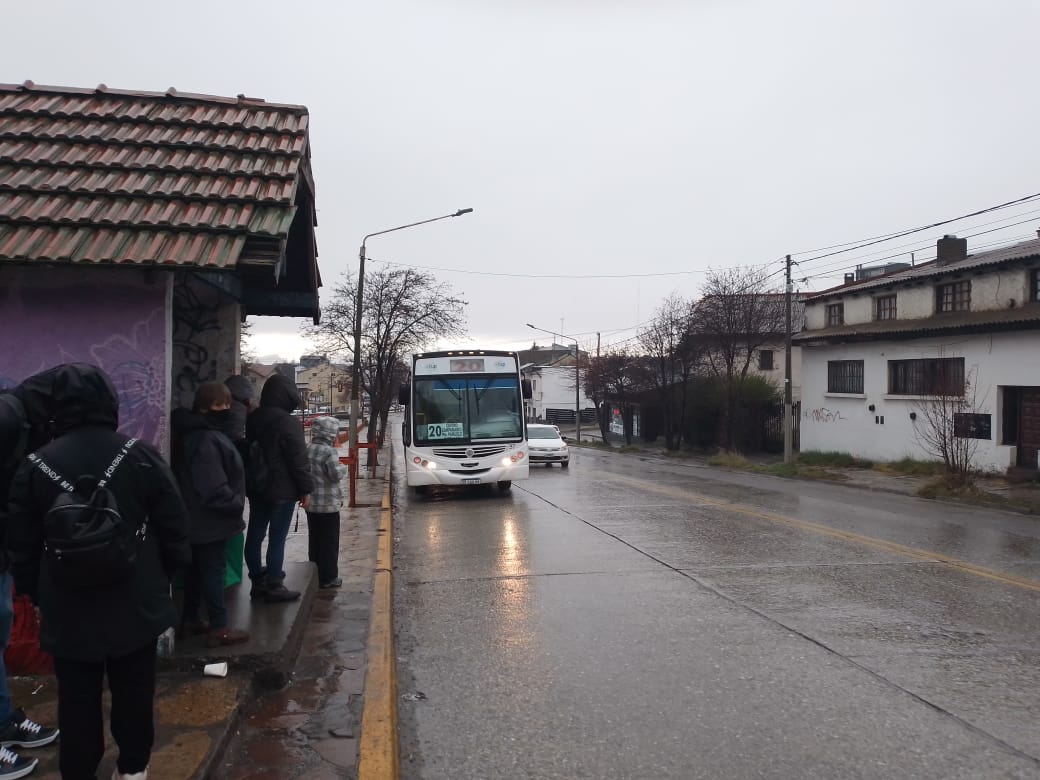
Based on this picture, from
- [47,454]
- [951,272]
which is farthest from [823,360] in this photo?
[47,454]

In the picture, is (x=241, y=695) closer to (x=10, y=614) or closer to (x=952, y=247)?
(x=10, y=614)

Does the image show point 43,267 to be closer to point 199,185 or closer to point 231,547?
point 199,185

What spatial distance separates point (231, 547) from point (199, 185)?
2.80 meters

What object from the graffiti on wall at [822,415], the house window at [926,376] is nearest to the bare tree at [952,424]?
the house window at [926,376]

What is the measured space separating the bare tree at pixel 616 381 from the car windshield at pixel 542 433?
17.9m

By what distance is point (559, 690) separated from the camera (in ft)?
17.3

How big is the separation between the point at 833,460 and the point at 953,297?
6772mm

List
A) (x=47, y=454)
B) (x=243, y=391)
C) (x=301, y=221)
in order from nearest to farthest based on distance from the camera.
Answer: (x=47, y=454)
(x=243, y=391)
(x=301, y=221)

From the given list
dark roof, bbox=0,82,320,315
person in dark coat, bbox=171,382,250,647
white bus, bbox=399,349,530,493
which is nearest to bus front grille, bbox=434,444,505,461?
white bus, bbox=399,349,530,493

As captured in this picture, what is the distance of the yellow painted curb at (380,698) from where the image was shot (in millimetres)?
4215

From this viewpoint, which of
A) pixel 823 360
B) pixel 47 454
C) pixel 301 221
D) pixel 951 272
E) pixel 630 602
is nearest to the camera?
pixel 47 454

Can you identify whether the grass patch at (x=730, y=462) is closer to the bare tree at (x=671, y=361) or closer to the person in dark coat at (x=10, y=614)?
the bare tree at (x=671, y=361)

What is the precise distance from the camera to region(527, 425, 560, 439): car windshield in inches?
1159

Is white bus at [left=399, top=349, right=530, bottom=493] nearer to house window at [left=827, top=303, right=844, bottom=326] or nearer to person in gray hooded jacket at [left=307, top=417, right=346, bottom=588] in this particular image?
person in gray hooded jacket at [left=307, top=417, right=346, bottom=588]
